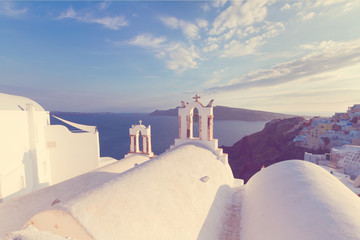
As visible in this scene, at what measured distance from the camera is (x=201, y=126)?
9352 millimetres

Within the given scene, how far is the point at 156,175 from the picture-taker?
16.9 ft

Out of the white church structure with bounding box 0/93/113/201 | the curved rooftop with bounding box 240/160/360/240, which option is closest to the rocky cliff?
the curved rooftop with bounding box 240/160/360/240

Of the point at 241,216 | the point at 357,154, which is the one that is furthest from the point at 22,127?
the point at 357,154

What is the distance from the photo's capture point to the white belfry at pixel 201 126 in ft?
30.3

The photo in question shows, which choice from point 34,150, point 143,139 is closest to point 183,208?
point 143,139

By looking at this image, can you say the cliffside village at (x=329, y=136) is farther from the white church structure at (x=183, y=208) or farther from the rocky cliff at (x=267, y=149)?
the white church structure at (x=183, y=208)

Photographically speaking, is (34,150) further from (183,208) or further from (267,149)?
(267,149)

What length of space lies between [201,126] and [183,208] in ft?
17.4

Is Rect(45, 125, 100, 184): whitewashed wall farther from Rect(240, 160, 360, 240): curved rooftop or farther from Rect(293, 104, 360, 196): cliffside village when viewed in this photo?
Rect(293, 104, 360, 196): cliffside village

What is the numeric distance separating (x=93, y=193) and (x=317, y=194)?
6124mm

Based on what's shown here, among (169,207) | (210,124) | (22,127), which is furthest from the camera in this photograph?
(22,127)

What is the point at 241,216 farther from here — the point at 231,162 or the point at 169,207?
the point at 231,162

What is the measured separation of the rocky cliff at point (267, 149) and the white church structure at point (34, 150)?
122 feet

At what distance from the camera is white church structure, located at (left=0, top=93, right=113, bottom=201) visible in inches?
345
